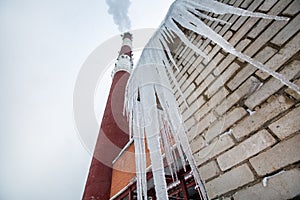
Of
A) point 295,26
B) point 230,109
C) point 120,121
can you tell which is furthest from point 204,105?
point 120,121

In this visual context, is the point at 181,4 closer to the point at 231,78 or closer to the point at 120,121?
the point at 231,78

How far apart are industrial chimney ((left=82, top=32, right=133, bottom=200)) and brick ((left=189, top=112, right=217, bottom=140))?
396cm

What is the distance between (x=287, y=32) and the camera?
0.89 meters

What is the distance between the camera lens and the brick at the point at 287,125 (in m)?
0.75

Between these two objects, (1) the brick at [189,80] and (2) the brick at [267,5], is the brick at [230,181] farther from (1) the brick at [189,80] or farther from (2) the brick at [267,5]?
(2) the brick at [267,5]

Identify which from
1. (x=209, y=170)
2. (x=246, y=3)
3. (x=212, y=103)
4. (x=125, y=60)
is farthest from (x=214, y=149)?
(x=125, y=60)

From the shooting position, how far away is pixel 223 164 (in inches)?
40.3

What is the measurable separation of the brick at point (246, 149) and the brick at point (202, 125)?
9.5 inches

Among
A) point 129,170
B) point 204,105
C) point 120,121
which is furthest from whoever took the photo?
point 120,121

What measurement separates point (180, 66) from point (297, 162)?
1.25 m

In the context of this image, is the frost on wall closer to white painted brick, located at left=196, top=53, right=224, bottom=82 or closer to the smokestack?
white painted brick, located at left=196, top=53, right=224, bottom=82

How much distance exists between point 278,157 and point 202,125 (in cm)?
52

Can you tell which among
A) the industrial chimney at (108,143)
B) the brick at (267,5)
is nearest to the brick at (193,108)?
the brick at (267,5)

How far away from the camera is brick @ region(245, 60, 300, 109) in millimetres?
813
